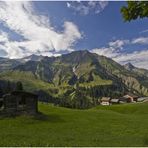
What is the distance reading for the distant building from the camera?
60.3 metres

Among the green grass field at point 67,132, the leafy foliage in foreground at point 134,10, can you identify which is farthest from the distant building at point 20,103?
the leafy foliage in foreground at point 134,10

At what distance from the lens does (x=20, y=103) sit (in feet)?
206

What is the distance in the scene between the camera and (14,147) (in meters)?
21.6

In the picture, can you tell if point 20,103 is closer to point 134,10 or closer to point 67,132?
point 67,132

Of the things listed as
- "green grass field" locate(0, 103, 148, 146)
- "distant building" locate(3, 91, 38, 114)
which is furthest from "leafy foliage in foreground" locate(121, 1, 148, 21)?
"distant building" locate(3, 91, 38, 114)

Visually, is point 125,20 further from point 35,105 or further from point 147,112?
point 147,112

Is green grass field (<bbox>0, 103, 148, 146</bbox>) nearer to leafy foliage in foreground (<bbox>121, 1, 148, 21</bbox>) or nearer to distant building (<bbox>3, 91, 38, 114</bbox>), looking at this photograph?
distant building (<bbox>3, 91, 38, 114</bbox>)

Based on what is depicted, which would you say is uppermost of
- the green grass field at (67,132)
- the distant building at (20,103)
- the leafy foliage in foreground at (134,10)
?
the leafy foliage in foreground at (134,10)

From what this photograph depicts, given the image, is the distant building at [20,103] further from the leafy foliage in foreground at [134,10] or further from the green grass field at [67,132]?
the leafy foliage in foreground at [134,10]

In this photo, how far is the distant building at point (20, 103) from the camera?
60.3 meters

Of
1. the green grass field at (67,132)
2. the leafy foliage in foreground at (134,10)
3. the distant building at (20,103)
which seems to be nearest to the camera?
the leafy foliage in foreground at (134,10)

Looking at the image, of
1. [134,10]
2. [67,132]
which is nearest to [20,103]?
[67,132]

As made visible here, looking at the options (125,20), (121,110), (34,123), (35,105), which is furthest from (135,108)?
(125,20)

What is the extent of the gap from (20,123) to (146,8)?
37886 mm
